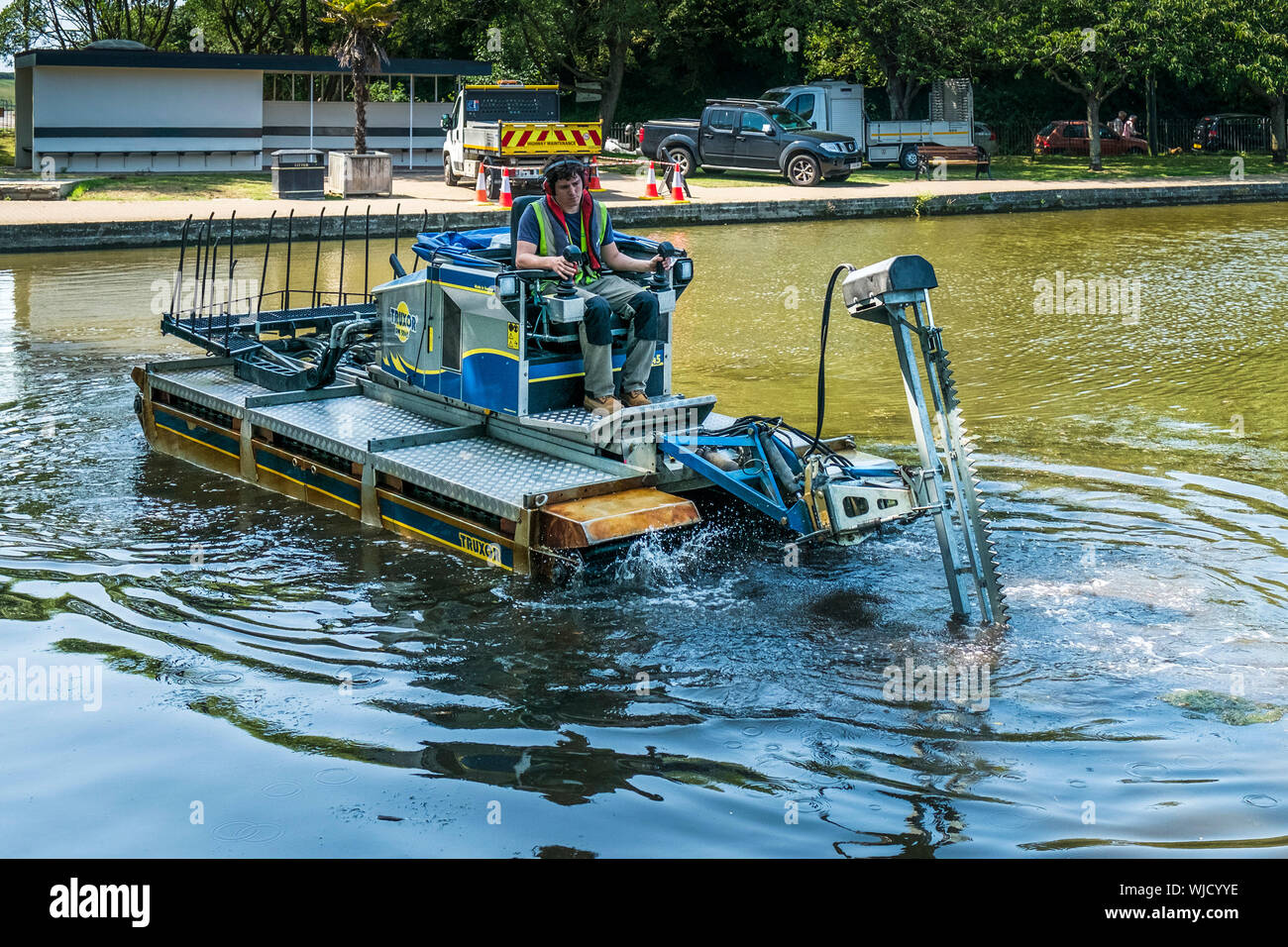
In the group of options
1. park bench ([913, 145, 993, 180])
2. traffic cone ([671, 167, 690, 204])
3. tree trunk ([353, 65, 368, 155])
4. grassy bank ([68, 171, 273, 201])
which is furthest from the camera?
park bench ([913, 145, 993, 180])

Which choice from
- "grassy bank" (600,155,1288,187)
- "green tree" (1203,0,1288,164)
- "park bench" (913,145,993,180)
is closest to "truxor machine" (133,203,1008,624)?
"grassy bank" (600,155,1288,187)

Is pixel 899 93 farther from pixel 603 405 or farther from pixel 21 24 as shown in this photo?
pixel 603 405

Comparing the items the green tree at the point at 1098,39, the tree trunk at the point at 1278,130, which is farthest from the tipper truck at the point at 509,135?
the tree trunk at the point at 1278,130

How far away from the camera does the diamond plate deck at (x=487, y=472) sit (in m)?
7.92

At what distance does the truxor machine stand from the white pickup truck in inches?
1074

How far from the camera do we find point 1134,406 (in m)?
11.7

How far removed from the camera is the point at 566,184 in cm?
863

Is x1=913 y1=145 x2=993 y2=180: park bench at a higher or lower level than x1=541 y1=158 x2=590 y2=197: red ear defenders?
higher

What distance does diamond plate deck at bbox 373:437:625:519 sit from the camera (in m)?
7.92

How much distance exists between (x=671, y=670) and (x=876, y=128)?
31437mm

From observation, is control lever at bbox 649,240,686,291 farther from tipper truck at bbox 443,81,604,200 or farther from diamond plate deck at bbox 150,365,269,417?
tipper truck at bbox 443,81,604,200
